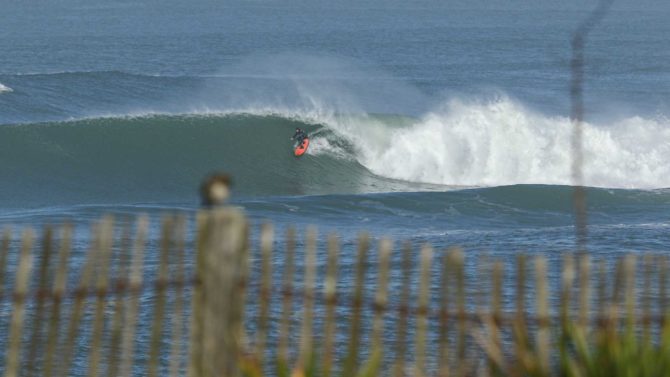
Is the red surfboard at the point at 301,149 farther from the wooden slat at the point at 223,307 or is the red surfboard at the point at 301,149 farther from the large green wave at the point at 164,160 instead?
the wooden slat at the point at 223,307

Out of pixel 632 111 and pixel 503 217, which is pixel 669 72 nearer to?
pixel 632 111

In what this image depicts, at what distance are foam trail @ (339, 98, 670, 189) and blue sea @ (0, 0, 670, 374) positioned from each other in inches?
2.0

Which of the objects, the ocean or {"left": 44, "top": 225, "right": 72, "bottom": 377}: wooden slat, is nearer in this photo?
{"left": 44, "top": 225, "right": 72, "bottom": 377}: wooden slat

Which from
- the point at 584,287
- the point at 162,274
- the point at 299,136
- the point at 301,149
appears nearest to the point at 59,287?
the point at 162,274

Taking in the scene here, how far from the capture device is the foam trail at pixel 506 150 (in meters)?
28.7

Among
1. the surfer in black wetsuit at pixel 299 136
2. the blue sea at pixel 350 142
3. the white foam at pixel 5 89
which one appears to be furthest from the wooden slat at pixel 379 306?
the white foam at pixel 5 89

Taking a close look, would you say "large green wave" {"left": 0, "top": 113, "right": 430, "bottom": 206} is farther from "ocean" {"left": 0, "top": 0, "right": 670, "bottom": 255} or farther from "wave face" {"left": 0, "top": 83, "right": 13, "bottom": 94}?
"wave face" {"left": 0, "top": 83, "right": 13, "bottom": 94}

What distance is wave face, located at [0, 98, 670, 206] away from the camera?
2586 centimetres

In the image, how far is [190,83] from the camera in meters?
48.0

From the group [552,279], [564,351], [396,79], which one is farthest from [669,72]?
[564,351]

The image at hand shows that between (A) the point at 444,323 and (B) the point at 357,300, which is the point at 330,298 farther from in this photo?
(A) the point at 444,323

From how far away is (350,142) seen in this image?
1190 inches

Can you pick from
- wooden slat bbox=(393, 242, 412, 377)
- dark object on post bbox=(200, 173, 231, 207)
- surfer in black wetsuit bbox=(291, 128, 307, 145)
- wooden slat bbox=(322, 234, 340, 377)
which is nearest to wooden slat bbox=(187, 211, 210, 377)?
dark object on post bbox=(200, 173, 231, 207)

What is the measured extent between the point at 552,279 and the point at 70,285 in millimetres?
5005
